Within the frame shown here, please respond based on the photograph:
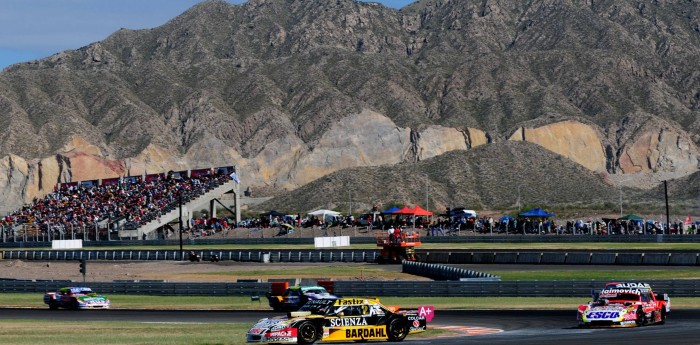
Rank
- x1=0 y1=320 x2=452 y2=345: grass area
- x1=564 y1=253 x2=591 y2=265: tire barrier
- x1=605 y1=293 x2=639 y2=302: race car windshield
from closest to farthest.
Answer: x1=0 y1=320 x2=452 y2=345: grass area → x1=605 y1=293 x2=639 y2=302: race car windshield → x1=564 y1=253 x2=591 y2=265: tire barrier

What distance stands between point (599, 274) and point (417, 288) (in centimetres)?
1326

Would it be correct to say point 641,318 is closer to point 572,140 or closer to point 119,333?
point 119,333

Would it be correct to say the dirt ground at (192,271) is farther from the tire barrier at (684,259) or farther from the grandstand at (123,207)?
the grandstand at (123,207)

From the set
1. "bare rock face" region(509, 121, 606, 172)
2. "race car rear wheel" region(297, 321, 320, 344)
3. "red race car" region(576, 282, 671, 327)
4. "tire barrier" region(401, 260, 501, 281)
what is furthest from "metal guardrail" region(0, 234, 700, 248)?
"bare rock face" region(509, 121, 606, 172)

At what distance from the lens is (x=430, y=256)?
73188 millimetres

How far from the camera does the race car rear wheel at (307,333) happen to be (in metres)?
29.8

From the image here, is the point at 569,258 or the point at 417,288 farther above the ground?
the point at 569,258

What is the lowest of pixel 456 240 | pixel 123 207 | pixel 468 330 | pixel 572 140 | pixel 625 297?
pixel 468 330

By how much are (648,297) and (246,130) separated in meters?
161

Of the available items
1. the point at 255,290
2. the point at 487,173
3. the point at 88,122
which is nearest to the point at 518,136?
the point at 487,173

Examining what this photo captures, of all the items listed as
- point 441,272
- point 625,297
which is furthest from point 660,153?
point 625,297

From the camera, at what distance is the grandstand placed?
360ft

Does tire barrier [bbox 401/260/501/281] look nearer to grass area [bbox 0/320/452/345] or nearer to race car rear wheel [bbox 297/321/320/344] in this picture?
grass area [bbox 0/320/452/345]

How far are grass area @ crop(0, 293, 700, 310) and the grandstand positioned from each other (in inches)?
2104
